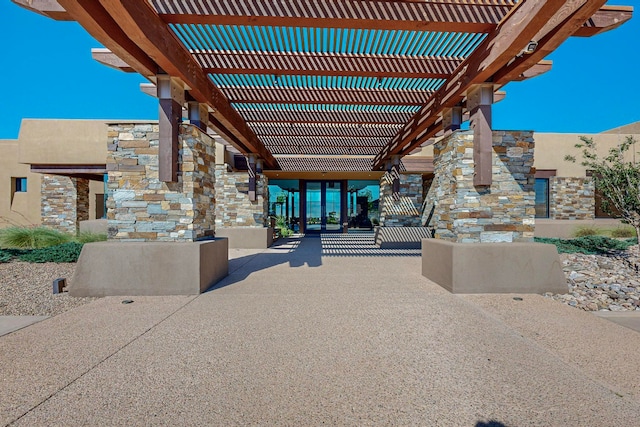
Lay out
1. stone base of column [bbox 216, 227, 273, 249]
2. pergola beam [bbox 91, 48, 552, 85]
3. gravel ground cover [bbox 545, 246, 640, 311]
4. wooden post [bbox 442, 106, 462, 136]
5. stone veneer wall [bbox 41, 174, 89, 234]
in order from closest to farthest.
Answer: gravel ground cover [bbox 545, 246, 640, 311]
pergola beam [bbox 91, 48, 552, 85]
wooden post [bbox 442, 106, 462, 136]
stone base of column [bbox 216, 227, 273, 249]
stone veneer wall [bbox 41, 174, 89, 234]

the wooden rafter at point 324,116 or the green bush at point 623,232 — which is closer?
the wooden rafter at point 324,116

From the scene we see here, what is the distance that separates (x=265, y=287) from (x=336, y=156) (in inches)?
386

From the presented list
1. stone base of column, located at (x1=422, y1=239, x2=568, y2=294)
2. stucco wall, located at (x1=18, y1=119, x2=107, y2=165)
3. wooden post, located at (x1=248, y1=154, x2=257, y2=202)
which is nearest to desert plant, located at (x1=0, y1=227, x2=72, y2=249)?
stucco wall, located at (x1=18, y1=119, x2=107, y2=165)

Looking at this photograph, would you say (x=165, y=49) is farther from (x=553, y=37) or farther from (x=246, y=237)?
(x=246, y=237)

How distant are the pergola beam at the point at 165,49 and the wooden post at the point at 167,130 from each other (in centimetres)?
26

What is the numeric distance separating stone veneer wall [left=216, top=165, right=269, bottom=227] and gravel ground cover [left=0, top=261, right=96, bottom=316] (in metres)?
5.14

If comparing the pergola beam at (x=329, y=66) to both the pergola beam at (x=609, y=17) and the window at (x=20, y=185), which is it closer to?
the pergola beam at (x=609, y=17)

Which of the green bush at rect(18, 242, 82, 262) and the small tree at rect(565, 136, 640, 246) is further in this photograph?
the small tree at rect(565, 136, 640, 246)

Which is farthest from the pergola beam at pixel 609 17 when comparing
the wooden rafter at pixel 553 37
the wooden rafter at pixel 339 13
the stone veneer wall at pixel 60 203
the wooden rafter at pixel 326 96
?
the stone veneer wall at pixel 60 203

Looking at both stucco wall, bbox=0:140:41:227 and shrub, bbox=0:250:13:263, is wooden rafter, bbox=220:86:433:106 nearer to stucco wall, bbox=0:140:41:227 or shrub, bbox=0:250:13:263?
shrub, bbox=0:250:13:263

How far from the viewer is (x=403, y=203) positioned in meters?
12.1

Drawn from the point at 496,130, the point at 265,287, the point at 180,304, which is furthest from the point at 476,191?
the point at 180,304

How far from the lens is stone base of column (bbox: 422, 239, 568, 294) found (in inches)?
197

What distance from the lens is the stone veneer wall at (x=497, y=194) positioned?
17.4ft
